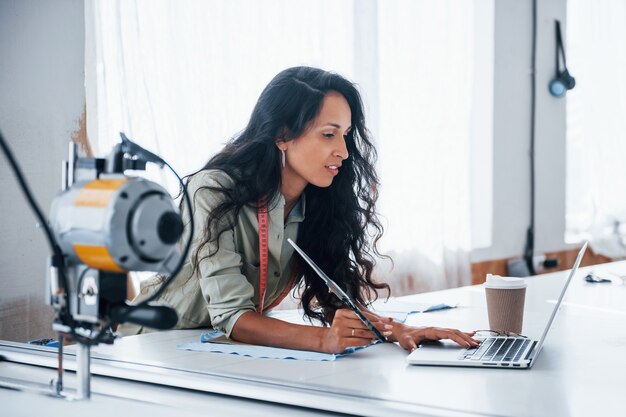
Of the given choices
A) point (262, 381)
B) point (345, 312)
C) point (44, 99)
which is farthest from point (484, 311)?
point (44, 99)

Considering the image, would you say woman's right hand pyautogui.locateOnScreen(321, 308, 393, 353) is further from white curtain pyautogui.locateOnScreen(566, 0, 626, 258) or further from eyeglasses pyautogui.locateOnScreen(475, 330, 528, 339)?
white curtain pyautogui.locateOnScreen(566, 0, 626, 258)

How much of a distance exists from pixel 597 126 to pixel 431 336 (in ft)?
12.7

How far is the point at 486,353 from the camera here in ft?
4.33

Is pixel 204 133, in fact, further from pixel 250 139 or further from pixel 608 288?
pixel 608 288

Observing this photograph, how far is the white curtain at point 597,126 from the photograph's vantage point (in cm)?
481

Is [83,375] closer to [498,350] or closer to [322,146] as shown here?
[498,350]

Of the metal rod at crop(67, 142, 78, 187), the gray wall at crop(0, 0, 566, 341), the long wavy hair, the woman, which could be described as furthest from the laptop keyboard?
the gray wall at crop(0, 0, 566, 341)

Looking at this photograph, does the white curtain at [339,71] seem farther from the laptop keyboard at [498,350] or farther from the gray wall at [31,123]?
the laptop keyboard at [498,350]

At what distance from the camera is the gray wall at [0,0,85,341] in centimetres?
223

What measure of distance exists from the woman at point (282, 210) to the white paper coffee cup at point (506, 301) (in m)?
0.24

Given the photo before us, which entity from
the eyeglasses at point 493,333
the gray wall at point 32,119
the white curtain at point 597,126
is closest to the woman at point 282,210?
the eyeglasses at point 493,333

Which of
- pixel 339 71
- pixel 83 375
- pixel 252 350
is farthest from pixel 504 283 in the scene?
pixel 339 71

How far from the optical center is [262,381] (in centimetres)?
115

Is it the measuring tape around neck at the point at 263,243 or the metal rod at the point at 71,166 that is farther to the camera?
the measuring tape around neck at the point at 263,243
